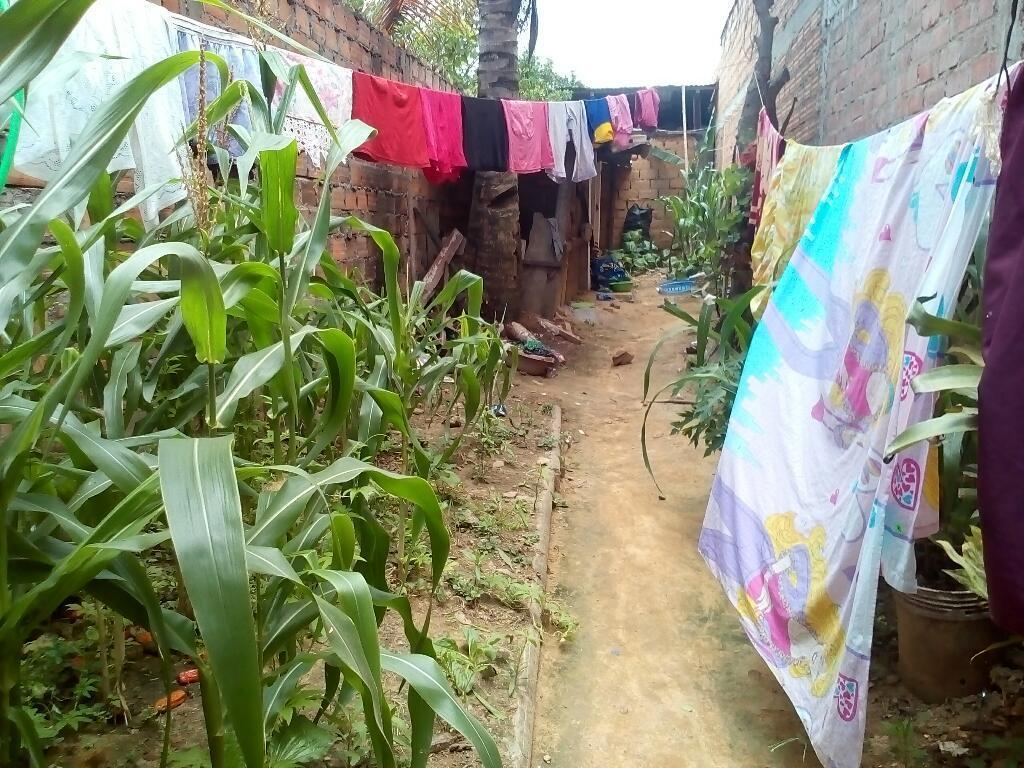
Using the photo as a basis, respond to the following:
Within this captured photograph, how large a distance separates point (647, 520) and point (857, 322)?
143 cm

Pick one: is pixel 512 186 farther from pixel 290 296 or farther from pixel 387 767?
pixel 387 767

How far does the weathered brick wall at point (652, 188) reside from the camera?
10.5 meters

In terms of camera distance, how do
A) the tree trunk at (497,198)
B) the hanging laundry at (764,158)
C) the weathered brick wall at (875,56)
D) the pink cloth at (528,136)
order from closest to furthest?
the weathered brick wall at (875,56) → the hanging laundry at (764,158) → the pink cloth at (528,136) → the tree trunk at (497,198)

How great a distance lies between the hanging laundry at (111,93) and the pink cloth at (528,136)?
9.12 ft

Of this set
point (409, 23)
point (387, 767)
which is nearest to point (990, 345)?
point (387, 767)

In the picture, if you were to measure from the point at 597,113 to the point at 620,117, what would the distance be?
286 mm

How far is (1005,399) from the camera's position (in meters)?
1.00

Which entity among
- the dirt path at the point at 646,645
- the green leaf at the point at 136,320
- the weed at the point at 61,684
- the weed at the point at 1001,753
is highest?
the green leaf at the point at 136,320

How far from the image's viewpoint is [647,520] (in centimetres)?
288

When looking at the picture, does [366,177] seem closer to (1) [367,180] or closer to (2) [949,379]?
(1) [367,180]

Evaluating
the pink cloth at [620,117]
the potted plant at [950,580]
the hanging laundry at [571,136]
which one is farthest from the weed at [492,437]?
the pink cloth at [620,117]

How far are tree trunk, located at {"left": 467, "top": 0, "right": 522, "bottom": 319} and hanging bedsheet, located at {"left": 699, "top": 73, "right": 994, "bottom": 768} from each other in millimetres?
3250

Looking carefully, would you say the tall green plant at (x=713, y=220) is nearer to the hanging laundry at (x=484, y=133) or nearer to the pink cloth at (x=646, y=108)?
the pink cloth at (x=646, y=108)

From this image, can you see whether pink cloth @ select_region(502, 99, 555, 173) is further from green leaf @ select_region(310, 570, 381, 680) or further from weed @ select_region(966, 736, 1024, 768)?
green leaf @ select_region(310, 570, 381, 680)
